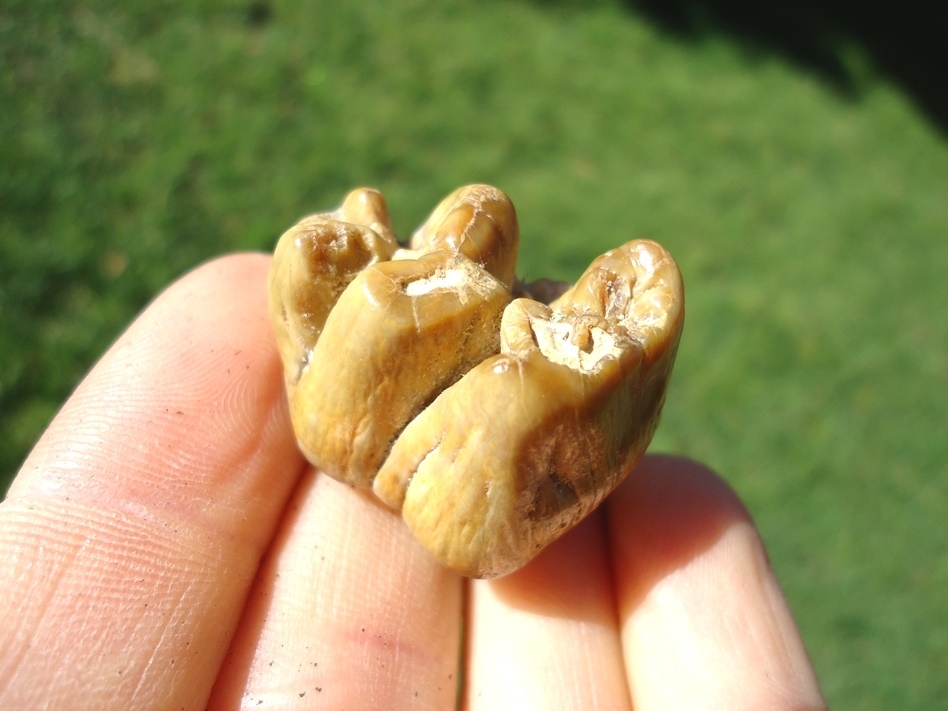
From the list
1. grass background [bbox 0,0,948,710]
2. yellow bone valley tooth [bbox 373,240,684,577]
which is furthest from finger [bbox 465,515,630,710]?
grass background [bbox 0,0,948,710]

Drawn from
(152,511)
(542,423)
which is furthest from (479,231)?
(152,511)

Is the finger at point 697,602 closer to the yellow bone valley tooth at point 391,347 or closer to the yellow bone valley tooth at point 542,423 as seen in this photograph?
the yellow bone valley tooth at point 542,423

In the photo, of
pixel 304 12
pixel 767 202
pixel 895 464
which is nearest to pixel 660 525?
pixel 895 464

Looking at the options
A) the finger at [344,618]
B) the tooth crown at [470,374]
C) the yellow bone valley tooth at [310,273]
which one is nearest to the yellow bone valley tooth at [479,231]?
the tooth crown at [470,374]

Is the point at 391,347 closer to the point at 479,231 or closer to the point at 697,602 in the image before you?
the point at 479,231

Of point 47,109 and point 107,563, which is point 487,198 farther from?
point 47,109

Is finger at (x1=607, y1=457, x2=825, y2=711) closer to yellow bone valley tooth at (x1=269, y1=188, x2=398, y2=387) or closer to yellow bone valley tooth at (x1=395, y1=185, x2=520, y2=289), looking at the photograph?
yellow bone valley tooth at (x1=395, y1=185, x2=520, y2=289)
